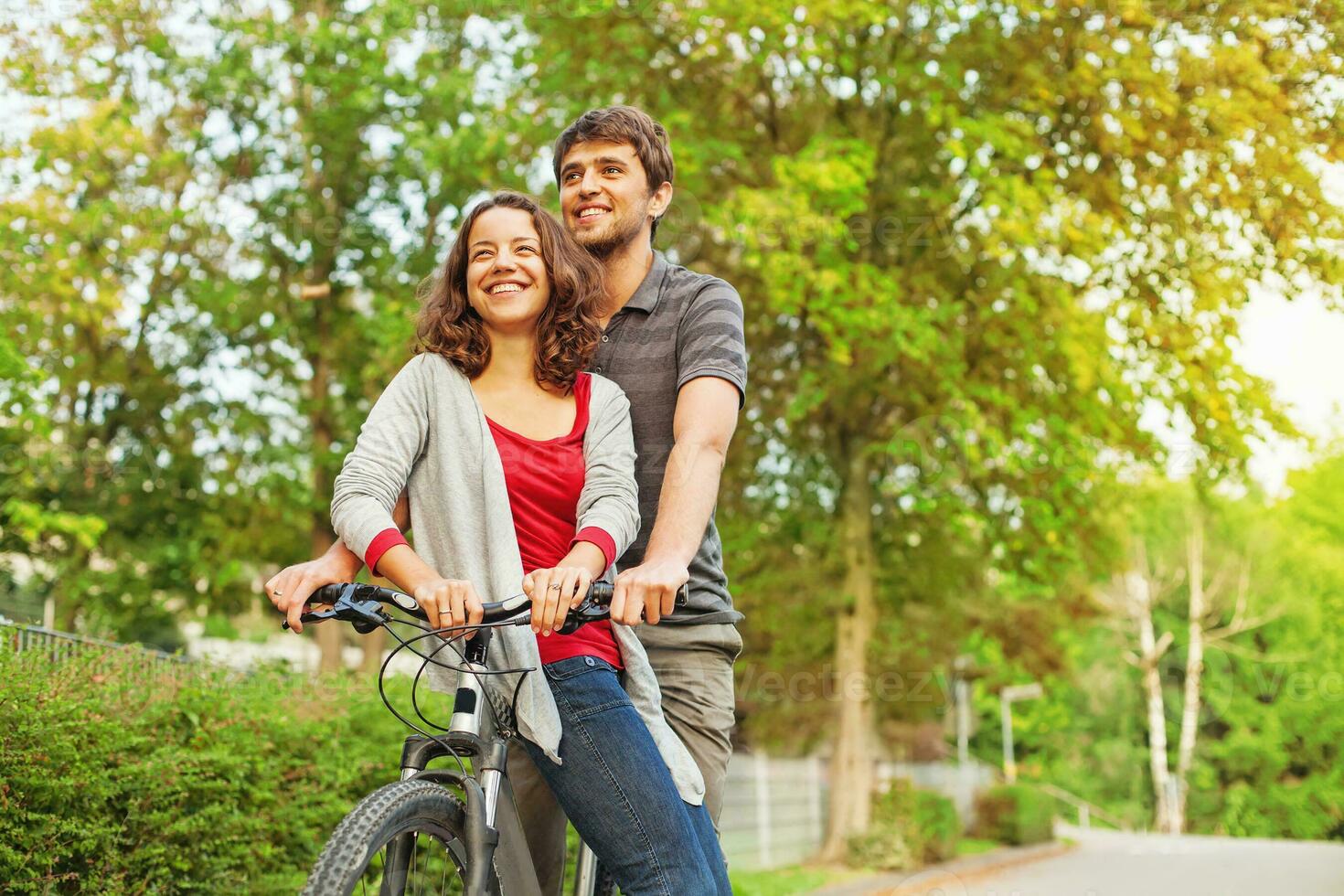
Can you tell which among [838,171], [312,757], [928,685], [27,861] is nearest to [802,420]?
[838,171]

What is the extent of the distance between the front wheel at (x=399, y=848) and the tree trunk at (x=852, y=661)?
48.8 feet

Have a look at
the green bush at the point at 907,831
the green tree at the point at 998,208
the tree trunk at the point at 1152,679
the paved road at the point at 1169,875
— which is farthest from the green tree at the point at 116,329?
the tree trunk at the point at 1152,679

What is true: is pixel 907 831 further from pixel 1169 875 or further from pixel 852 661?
pixel 1169 875

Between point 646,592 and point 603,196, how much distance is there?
113cm

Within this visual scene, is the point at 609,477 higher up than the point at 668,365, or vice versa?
the point at 668,365

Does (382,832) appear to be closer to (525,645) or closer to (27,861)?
(525,645)

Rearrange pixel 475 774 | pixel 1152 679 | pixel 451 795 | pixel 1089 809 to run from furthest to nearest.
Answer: pixel 1089 809 < pixel 1152 679 < pixel 475 774 < pixel 451 795

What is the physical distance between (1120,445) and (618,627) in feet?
44.0

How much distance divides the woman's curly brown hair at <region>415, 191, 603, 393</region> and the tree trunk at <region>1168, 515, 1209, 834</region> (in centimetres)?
4534

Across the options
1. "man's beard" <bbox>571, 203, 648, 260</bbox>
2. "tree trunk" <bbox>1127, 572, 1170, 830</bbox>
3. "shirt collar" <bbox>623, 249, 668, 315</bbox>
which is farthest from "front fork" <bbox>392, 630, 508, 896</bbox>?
"tree trunk" <bbox>1127, 572, 1170, 830</bbox>

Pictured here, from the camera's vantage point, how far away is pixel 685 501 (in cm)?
254

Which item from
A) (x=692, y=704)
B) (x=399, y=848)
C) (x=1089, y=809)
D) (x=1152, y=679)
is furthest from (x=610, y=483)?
(x=1089, y=809)

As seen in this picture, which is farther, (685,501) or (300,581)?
(685,501)

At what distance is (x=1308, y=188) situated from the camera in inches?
502
